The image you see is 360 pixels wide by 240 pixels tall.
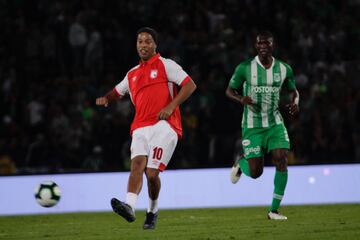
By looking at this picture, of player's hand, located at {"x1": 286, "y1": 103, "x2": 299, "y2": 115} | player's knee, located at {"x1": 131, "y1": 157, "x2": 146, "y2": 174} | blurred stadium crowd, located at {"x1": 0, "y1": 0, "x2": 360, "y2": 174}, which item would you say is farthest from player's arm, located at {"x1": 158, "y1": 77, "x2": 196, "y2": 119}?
blurred stadium crowd, located at {"x1": 0, "y1": 0, "x2": 360, "y2": 174}

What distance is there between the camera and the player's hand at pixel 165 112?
377 inches

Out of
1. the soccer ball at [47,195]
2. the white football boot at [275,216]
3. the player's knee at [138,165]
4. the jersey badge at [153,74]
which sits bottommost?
the soccer ball at [47,195]

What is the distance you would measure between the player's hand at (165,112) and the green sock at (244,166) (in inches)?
119

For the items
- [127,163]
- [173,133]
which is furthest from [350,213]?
[127,163]

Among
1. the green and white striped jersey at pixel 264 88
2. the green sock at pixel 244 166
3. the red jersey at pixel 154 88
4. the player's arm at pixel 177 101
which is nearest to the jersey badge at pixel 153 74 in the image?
the red jersey at pixel 154 88

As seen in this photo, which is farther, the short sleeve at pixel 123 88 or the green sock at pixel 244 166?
the green sock at pixel 244 166

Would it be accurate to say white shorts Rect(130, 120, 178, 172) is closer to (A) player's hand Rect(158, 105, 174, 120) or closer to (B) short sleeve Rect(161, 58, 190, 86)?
(A) player's hand Rect(158, 105, 174, 120)

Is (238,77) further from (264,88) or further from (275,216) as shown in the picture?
(275,216)

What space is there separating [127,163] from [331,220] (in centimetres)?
665

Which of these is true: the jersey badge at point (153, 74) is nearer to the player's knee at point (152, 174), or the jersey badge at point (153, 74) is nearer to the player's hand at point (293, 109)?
the player's knee at point (152, 174)

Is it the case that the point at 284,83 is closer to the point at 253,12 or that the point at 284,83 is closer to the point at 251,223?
the point at 251,223

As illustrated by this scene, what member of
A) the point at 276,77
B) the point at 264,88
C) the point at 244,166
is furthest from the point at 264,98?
the point at 244,166

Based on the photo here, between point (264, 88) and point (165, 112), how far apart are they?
2439mm

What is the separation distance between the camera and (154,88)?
9.95 meters
